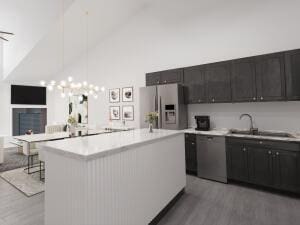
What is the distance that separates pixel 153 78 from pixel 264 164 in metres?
3.31

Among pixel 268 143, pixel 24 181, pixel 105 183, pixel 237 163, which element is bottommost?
pixel 24 181

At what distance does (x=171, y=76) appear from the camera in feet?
15.0

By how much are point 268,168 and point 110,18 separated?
5893 mm

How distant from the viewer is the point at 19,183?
3.55 metres

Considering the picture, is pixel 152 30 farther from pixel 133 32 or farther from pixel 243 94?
pixel 243 94

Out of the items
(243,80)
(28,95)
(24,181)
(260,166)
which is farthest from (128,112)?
(28,95)

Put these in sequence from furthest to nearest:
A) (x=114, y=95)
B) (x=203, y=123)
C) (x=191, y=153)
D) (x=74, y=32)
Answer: (x=114, y=95)
(x=74, y=32)
(x=203, y=123)
(x=191, y=153)

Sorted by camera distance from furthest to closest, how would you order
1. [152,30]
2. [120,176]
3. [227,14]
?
[152,30], [227,14], [120,176]

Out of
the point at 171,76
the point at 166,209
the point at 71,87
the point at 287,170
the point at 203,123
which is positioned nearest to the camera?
the point at 166,209

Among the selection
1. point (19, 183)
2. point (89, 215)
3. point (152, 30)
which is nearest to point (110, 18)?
point (152, 30)

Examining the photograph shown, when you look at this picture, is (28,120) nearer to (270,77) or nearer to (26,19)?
(26,19)

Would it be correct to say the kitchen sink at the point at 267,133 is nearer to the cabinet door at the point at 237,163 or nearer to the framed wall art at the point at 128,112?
the cabinet door at the point at 237,163

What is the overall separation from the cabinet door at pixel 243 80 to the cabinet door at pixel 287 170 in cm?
115

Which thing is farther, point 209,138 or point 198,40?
point 198,40
